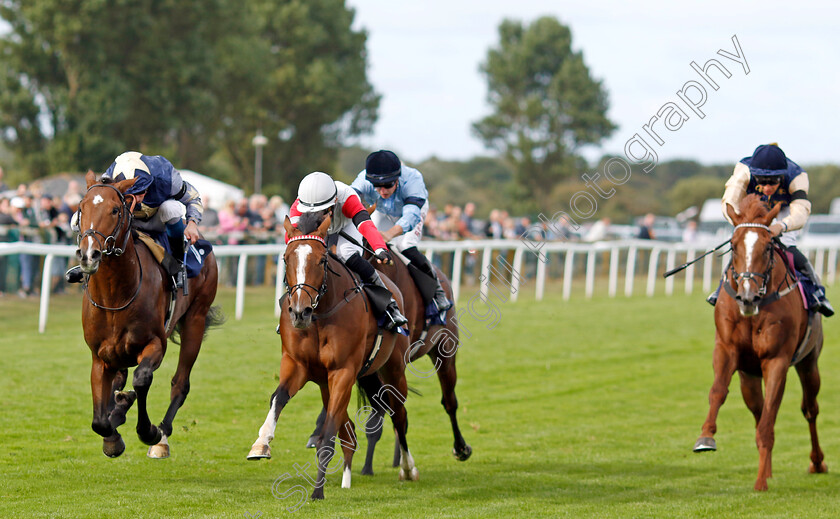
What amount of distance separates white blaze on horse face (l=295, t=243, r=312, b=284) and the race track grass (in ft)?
4.12

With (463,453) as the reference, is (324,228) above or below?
above

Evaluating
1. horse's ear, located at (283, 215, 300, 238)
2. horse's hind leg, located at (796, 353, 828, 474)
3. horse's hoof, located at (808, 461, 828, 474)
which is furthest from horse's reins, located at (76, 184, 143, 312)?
horse's hoof, located at (808, 461, 828, 474)

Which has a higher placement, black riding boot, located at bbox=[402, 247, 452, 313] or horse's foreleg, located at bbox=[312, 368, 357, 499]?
black riding boot, located at bbox=[402, 247, 452, 313]

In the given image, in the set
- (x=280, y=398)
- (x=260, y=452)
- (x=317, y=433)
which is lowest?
(x=317, y=433)

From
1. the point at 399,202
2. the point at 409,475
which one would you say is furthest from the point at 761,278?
the point at 409,475

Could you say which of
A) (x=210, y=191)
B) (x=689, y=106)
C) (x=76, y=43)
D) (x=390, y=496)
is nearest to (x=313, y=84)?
(x=76, y=43)

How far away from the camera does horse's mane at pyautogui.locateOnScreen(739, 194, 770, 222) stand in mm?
6738

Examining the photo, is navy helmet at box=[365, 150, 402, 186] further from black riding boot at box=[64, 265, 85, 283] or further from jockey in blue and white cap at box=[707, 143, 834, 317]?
jockey in blue and white cap at box=[707, 143, 834, 317]

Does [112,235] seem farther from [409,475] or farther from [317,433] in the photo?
[409,475]

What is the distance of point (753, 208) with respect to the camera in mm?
6773

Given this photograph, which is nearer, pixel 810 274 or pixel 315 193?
pixel 315 193

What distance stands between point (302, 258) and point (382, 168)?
1666 mm

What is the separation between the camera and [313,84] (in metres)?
39.8

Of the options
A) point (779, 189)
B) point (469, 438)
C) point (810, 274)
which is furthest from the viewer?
point (469, 438)
